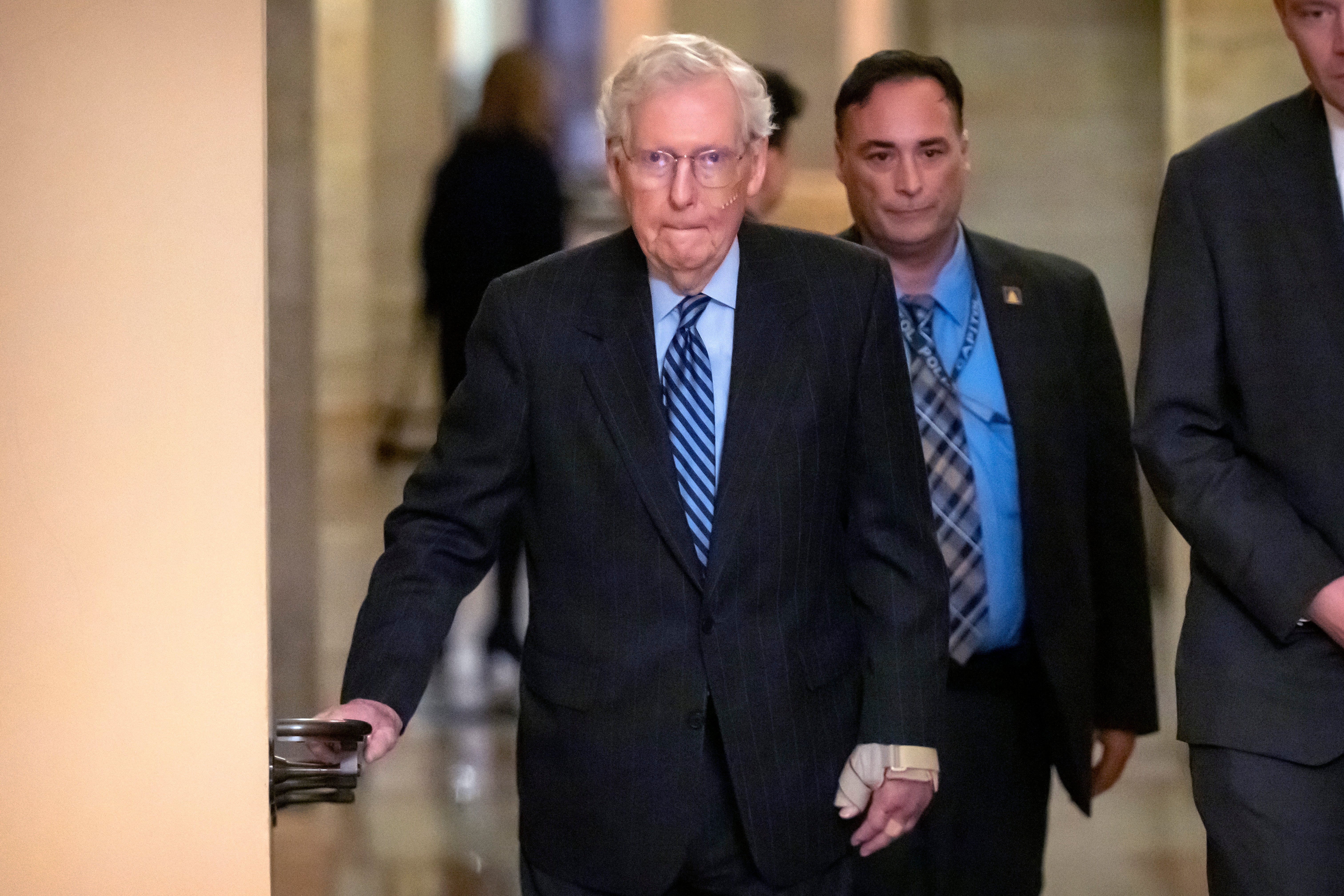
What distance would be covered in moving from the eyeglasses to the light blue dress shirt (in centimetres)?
102

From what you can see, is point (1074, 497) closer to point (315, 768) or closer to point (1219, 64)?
point (315, 768)

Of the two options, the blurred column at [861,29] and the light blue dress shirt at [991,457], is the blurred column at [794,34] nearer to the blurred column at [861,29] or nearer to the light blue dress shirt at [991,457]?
the blurred column at [861,29]

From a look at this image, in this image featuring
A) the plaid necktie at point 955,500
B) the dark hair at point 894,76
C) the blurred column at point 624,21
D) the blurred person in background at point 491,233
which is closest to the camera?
the plaid necktie at point 955,500

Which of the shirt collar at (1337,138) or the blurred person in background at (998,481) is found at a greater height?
the shirt collar at (1337,138)

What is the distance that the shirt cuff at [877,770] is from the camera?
2354mm

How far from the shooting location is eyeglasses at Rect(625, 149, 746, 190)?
227cm

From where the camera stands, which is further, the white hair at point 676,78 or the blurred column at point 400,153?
the blurred column at point 400,153

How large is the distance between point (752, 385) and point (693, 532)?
205 millimetres

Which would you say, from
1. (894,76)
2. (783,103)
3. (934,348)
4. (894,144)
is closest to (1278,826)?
(934,348)

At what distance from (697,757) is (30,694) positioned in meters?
1.02

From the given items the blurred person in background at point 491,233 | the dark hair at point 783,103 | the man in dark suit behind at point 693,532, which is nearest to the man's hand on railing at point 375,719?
the man in dark suit behind at point 693,532

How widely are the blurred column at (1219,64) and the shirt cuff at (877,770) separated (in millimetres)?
4090

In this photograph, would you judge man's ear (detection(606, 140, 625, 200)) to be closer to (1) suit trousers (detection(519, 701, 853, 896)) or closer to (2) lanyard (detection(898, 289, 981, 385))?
(1) suit trousers (detection(519, 701, 853, 896))

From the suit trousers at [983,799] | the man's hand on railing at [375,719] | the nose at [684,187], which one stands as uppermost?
the nose at [684,187]
